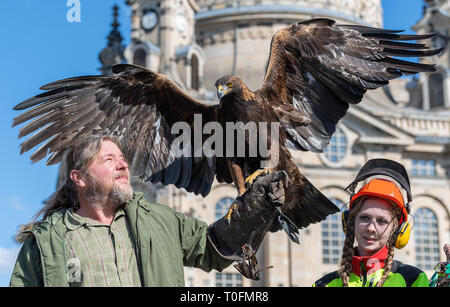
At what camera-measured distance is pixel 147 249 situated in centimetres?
709

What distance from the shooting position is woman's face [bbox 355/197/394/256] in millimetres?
6938

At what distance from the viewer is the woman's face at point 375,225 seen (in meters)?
6.94

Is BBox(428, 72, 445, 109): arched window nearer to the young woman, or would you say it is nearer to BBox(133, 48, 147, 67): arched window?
BBox(133, 48, 147, 67): arched window

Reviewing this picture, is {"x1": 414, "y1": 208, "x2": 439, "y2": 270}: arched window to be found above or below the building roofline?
below

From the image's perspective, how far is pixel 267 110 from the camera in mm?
9773

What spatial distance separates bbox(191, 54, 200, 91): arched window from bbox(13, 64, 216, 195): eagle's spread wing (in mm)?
45201

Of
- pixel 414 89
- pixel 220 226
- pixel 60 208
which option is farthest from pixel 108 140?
pixel 414 89

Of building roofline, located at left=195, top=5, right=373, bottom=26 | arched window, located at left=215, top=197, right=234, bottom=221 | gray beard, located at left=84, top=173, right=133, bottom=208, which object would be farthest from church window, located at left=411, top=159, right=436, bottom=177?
gray beard, located at left=84, top=173, right=133, bottom=208

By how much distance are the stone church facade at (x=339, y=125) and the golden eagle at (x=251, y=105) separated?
35.6 meters

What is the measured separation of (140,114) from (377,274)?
13.8ft

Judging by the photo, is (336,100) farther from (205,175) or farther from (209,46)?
(209,46)

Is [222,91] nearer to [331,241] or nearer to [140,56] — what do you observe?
[331,241]

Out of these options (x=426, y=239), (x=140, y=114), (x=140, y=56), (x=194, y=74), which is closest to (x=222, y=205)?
(x=194, y=74)

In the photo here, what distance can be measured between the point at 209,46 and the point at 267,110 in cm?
5214
